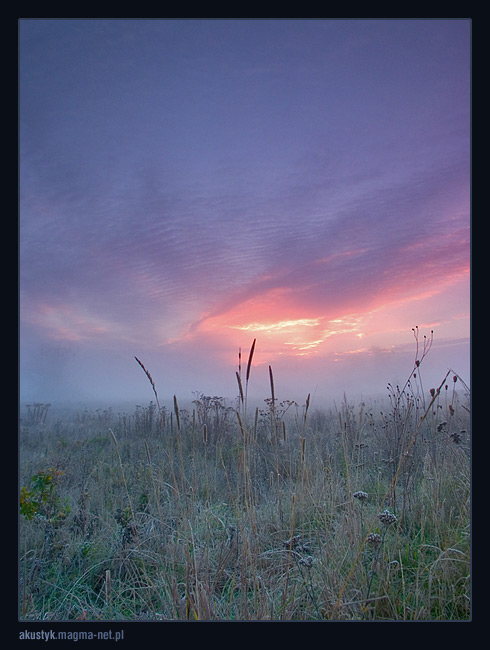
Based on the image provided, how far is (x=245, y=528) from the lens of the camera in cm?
216

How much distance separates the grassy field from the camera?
5.49ft

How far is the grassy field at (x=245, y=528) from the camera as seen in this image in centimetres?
167

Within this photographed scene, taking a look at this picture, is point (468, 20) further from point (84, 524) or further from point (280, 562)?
point (84, 524)
